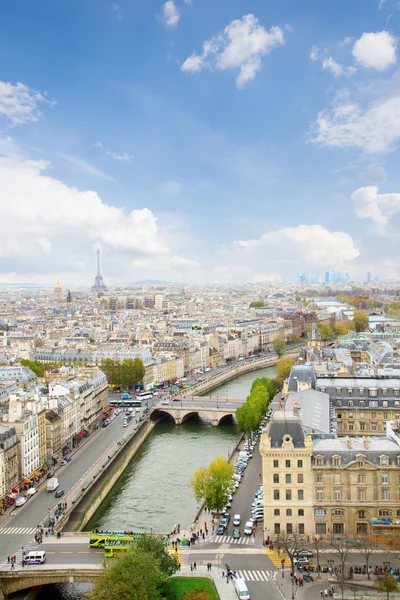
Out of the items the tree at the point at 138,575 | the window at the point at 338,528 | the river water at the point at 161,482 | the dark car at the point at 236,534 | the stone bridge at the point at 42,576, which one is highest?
the tree at the point at 138,575

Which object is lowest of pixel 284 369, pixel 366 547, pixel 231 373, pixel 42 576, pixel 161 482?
pixel 161 482

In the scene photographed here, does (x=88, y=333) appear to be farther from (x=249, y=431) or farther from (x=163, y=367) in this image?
(x=249, y=431)

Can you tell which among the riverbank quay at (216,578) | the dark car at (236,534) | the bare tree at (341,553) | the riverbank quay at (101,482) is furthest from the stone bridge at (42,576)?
the bare tree at (341,553)

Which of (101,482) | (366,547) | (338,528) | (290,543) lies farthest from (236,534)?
(101,482)

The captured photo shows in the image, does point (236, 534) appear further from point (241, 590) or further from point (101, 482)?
point (101, 482)

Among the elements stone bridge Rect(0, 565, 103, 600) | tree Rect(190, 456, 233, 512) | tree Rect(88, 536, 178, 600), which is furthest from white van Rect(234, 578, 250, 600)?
tree Rect(190, 456, 233, 512)

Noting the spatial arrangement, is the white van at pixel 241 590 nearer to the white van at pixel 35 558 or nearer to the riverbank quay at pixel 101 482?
the white van at pixel 35 558
